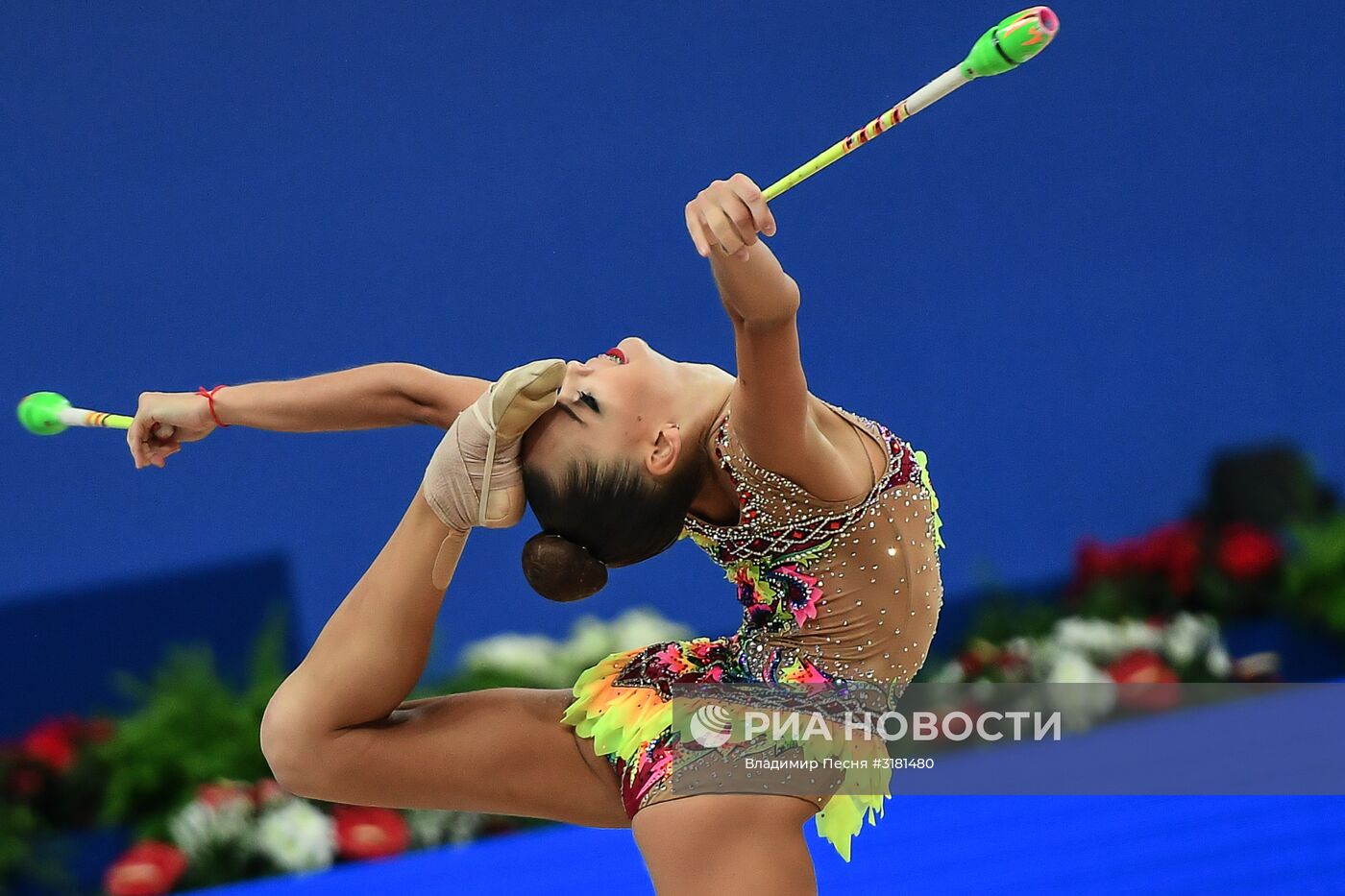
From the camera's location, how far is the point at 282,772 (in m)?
2.00

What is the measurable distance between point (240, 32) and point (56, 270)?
725 mm

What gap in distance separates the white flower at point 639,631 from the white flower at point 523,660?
16cm

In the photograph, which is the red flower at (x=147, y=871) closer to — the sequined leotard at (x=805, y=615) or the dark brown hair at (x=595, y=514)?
the sequined leotard at (x=805, y=615)

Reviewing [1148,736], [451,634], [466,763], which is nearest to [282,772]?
[466,763]

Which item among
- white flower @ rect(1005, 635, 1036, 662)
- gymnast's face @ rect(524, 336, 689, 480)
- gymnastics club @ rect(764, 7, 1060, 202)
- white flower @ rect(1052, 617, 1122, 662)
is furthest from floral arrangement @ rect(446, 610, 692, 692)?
gymnastics club @ rect(764, 7, 1060, 202)

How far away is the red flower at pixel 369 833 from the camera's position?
3.34m

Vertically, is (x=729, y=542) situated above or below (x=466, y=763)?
above

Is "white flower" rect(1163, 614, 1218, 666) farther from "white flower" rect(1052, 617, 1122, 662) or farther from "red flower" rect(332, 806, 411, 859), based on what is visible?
"red flower" rect(332, 806, 411, 859)

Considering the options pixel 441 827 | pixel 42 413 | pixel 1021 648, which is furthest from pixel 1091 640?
pixel 42 413

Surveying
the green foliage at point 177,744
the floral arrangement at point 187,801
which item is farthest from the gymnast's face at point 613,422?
the green foliage at point 177,744

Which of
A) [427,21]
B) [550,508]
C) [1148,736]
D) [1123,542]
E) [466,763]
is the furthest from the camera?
[1123,542]

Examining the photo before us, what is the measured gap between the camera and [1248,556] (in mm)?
4578

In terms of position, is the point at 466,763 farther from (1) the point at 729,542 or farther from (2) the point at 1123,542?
(2) the point at 1123,542

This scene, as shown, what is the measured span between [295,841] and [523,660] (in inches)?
30.3
